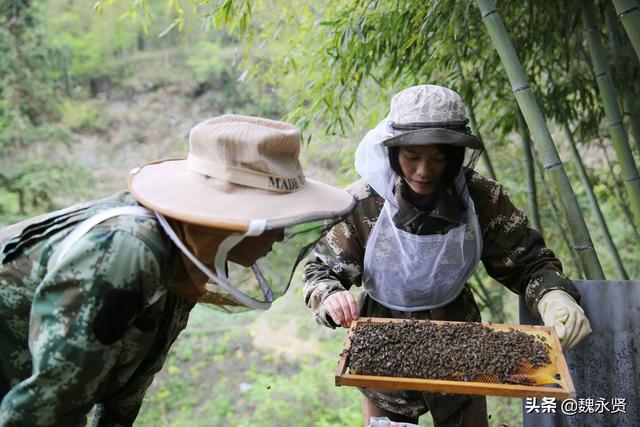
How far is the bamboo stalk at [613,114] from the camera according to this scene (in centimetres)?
299

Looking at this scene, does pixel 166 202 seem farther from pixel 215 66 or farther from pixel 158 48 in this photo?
pixel 158 48

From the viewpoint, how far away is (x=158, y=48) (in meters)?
16.1

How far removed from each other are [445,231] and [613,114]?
3.85ft

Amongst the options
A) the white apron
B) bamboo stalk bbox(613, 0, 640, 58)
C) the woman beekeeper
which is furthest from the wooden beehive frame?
bamboo stalk bbox(613, 0, 640, 58)

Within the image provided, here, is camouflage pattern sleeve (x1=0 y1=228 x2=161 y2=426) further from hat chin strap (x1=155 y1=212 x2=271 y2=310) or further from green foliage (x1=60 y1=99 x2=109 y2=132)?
green foliage (x1=60 y1=99 x2=109 y2=132)

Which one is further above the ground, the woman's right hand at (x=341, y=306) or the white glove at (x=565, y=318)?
the woman's right hand at (x=341, y=306)

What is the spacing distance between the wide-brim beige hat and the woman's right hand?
2.61ft

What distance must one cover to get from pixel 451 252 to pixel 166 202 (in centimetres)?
140

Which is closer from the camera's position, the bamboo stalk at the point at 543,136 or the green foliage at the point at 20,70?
the bamboo stalk at the point at 543,136

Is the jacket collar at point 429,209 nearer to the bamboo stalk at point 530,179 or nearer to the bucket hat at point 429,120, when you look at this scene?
the bucket hat at point 429,120

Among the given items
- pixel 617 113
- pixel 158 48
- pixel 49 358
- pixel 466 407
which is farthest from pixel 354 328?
pixel 158 48

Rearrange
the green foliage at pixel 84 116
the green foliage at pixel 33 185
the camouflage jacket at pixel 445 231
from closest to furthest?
the camouflage jacket at pixel 445 231 < the green foliage at pixel 33 185 < the green foliage at pixel 84 116

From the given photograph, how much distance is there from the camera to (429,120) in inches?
95.8

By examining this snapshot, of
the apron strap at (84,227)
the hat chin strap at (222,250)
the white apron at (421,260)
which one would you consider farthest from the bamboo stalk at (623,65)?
the apron strap at (84,227)
